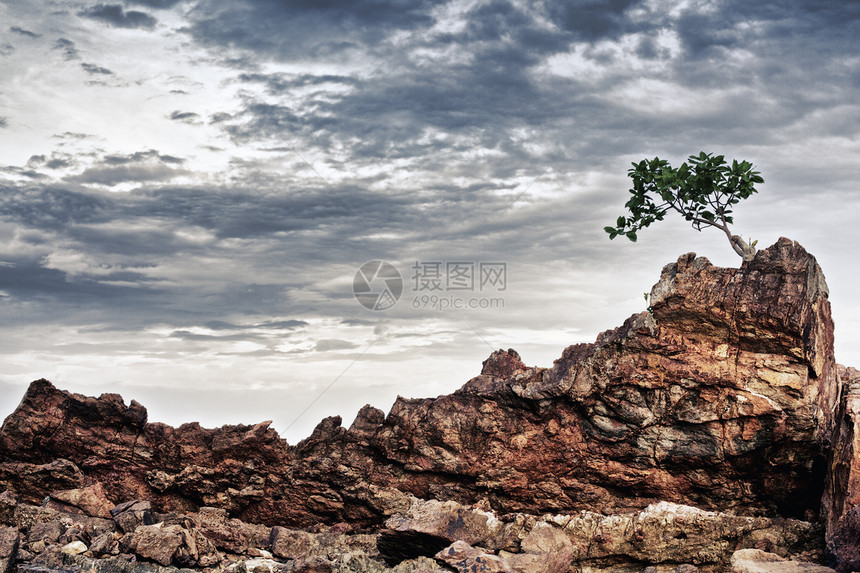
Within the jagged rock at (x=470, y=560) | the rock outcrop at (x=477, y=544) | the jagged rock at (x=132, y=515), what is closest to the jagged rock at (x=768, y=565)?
the rock outcrop at (x=477, y=544)

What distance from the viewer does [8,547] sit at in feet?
59.4

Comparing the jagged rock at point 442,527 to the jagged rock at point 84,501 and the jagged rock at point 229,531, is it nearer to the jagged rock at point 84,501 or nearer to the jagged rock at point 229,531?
the jagged rock at point 229,531

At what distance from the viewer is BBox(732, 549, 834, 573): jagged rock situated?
14188 millimetres

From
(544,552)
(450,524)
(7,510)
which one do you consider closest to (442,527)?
(450,524)

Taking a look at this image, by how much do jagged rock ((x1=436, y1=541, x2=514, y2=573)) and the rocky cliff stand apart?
163 inches

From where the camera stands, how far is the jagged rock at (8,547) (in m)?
17.8

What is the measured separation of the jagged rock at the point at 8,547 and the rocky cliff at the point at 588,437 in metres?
3.92

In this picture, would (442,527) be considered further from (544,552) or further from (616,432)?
(616,432)

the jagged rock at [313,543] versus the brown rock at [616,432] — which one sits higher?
the brown rock at [616,432]

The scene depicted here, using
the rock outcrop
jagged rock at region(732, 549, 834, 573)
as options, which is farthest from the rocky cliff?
jagged rock at region(732, 549, 834, 573)

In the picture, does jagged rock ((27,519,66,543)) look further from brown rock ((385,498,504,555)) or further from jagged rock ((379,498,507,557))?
brown rock ((385,498,504,555))

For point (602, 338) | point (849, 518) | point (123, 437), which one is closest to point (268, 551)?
point (123, 437)

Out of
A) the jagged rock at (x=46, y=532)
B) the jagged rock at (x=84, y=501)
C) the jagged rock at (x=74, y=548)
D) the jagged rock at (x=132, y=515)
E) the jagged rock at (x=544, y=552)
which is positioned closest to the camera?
the jagged rock at (x=544, y=552)

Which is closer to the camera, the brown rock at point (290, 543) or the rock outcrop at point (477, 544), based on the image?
the rock outcrop at point (477, 544)
